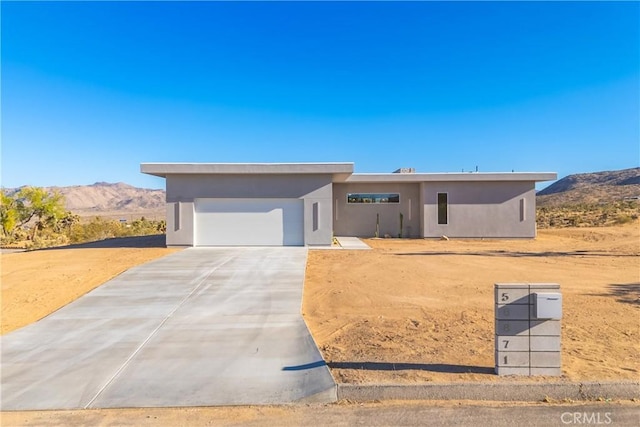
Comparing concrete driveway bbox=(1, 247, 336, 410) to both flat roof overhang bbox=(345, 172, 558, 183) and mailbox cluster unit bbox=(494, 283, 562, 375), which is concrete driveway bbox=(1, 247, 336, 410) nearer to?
mailbox cluster unit bbox=(494, 283, 562, 375)

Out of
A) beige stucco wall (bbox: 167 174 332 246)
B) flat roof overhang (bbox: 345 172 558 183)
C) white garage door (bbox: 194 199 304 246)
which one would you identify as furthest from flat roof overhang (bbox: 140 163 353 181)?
flat roof overhang (bbox: 345 172 558 183)

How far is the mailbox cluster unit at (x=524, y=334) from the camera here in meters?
4.71

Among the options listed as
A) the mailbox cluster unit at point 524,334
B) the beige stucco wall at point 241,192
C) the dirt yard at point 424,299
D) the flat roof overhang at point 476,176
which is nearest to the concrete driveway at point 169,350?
the dirt yard at point 424,299

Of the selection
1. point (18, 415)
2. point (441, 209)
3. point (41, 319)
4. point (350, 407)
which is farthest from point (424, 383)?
point (441, 209)

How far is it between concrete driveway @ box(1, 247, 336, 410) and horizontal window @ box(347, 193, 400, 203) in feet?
39.1

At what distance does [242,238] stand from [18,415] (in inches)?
505

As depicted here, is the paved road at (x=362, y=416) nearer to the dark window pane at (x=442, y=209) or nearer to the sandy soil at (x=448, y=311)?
the sandy soil at (x=448, y=311)

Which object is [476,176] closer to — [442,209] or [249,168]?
[442,209]

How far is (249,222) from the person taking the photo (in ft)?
56.1

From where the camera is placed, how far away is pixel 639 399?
14.4ft

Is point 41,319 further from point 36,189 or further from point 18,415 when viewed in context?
point 36,189

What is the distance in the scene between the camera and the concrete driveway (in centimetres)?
466

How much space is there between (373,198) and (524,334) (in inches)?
671

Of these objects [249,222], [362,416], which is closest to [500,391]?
[362,416]
